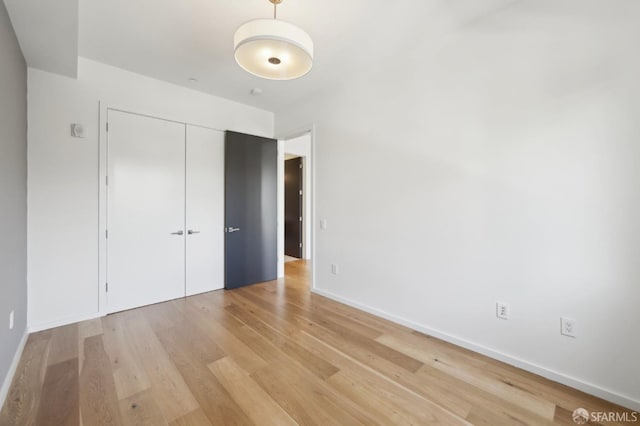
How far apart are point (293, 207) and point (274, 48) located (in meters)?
4.68

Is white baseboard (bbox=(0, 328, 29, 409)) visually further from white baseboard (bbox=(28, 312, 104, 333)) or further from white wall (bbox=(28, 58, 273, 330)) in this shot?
white wall (bbox=(28, 58, 273, 330))

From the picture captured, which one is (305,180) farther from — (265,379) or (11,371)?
(11,371)

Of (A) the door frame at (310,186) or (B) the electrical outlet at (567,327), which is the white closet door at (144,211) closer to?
(A) the door frame at (310,186)

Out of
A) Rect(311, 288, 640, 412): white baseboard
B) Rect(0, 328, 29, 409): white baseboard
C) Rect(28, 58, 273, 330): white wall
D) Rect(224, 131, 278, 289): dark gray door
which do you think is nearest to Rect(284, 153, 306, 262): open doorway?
Rect(224, 131, 278, 289): dark gray door

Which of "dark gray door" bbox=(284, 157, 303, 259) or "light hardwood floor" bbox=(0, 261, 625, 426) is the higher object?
"dark gray door" bbox=(284, 157, 303, 259)

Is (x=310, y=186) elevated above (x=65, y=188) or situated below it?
above

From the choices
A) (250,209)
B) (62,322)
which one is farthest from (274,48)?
(62,322)

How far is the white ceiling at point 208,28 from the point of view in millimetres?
2018

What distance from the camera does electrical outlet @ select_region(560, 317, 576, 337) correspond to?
Answer: 1.85 metres

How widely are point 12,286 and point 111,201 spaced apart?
3.83ft

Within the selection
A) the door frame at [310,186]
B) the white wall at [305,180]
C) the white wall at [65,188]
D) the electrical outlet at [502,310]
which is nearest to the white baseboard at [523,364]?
the electrical outlet at [502,310]

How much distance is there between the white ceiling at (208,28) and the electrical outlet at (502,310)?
84.1 inches

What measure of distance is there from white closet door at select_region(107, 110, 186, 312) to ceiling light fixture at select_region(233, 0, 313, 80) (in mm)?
2043

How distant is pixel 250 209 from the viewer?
4117mm
